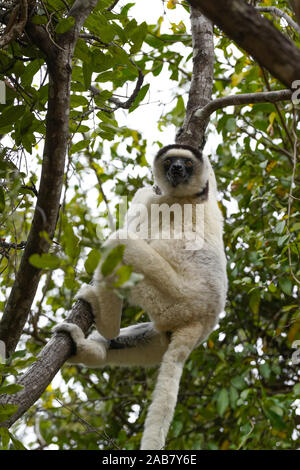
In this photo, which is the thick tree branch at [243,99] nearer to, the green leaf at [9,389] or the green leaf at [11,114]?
the green leaf at [11,114]

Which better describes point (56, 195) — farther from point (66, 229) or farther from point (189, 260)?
point (189, 260)

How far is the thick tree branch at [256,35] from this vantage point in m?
1.60

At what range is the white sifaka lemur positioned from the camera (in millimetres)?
3248

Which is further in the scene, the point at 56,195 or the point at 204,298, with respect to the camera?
the point at 204,298

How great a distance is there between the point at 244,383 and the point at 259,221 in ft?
5.30

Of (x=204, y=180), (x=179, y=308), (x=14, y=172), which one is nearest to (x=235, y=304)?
(x=204, y=180)

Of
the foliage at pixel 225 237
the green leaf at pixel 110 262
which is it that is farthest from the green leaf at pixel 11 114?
the green leaf at pixel 110 262

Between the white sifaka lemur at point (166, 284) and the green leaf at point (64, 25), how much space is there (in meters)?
1.24

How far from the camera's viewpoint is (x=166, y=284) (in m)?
3.37

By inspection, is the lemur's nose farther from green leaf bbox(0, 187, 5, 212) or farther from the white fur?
green leaf bbox(0, 187, 5, 212)

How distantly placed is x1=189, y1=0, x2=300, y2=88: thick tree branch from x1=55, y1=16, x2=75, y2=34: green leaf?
1.30 meters

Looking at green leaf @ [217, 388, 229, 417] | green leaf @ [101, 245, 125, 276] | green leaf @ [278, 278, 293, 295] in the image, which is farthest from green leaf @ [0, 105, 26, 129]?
green leaf @ [217, 388, 229, 417]

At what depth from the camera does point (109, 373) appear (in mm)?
6039

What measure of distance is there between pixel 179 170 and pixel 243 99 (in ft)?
2.32
